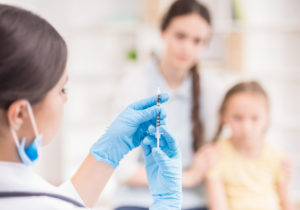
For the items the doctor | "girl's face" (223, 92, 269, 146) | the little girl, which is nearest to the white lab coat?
the doctor

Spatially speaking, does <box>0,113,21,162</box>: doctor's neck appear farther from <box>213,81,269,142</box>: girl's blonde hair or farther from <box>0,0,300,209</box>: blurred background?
<box>0,0,300,209</box>: blurred background

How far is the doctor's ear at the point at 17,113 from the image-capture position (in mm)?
714

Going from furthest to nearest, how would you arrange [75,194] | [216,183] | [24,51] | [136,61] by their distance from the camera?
[136,61] → [216,183] → [75,194] → [24,51]

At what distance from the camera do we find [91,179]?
99 centimetres

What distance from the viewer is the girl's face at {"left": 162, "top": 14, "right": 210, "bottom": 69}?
1.50 metres

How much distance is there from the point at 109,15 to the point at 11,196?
3109 mm

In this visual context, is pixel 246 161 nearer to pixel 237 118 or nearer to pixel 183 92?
pixel 237 118

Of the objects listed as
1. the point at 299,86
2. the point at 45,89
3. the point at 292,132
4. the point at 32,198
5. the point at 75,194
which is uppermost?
the point at 45,89

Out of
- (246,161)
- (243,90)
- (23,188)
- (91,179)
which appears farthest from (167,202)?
(243,90)

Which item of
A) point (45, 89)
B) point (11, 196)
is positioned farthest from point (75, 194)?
point (45, 89)

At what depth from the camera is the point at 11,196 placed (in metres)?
0.73

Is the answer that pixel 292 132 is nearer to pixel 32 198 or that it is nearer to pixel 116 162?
pixel 116 162

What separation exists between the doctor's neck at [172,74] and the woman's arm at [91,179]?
2.23 feet

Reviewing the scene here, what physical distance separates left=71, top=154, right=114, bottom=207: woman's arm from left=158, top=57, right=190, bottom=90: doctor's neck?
681mm
